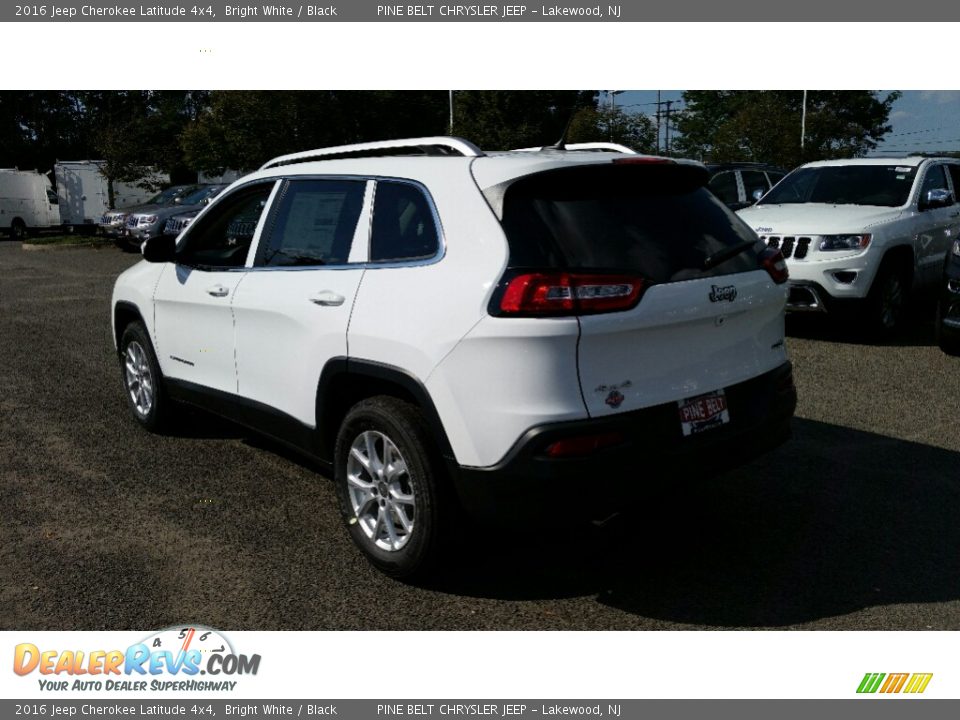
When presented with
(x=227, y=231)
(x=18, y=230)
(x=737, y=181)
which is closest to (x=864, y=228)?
(x=737, y=181)

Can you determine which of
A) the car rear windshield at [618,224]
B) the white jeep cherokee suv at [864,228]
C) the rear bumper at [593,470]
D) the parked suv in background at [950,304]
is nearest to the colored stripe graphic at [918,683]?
the rear bumper at [593,470]

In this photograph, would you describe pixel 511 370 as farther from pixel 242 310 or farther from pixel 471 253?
pixel 242 310

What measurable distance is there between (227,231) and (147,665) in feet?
9.18

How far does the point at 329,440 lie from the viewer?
444 cm

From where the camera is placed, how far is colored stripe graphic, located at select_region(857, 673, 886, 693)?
3.34 meters

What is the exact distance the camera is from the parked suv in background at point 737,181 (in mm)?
13383

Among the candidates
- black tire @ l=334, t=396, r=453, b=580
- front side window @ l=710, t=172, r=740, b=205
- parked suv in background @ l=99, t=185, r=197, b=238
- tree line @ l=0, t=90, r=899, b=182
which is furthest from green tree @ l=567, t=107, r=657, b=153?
black tire @ l=334, t=396, r=453, b=580

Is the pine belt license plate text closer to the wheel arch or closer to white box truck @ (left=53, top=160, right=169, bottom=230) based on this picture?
the wheel arch

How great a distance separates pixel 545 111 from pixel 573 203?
29128mm

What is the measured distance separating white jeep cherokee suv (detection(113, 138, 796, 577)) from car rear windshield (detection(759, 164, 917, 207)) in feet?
21.4

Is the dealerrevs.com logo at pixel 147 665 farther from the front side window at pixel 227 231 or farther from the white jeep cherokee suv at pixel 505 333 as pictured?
the front side window at pixel 227 231

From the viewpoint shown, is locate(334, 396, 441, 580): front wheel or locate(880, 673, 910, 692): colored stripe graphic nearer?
locate(880, 673, 910, 692): colored stripe graphic

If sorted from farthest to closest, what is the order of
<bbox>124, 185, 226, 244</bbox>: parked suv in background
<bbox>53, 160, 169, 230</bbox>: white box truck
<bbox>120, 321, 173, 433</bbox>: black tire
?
<bbox>53, 160, 169, 230</bbox>: white box truck → <bbox>124, 185, 226, 244</bbox>: parked suv in background → <bbox>120, 321, 173, 433</bbox>: black tire

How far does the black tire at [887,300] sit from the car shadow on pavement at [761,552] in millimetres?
3933
